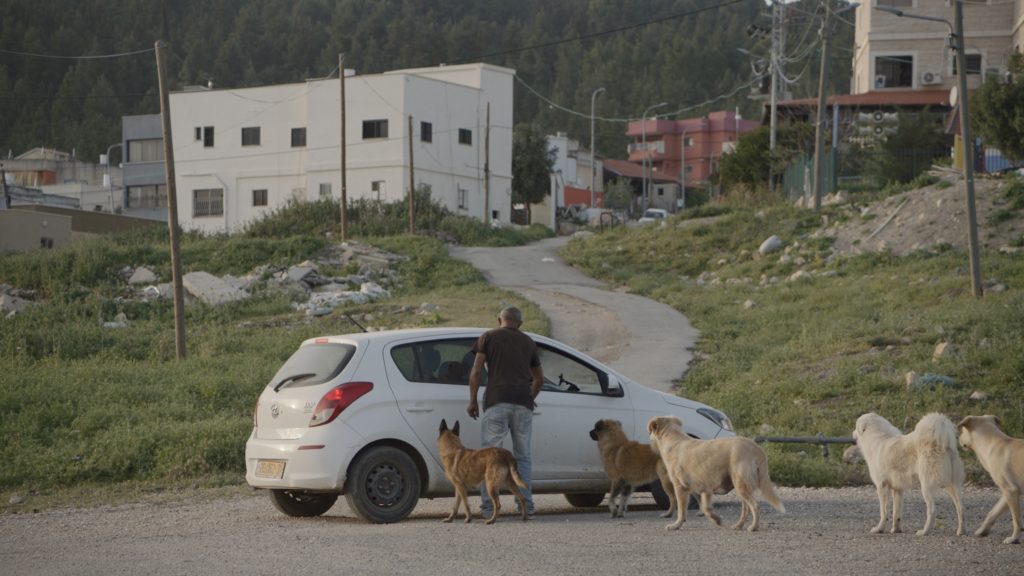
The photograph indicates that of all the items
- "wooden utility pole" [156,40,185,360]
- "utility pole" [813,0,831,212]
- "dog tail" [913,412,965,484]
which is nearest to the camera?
"dog tail" [913,412,965,484]

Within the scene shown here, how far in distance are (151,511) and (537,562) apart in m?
5.67

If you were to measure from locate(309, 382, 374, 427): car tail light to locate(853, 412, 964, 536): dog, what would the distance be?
13.3ft

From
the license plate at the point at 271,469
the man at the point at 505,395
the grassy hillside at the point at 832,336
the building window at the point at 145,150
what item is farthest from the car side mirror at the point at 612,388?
the building window at the point at 145,150

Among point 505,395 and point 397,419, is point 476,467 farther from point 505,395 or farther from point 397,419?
point 397,419

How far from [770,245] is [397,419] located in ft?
83.7

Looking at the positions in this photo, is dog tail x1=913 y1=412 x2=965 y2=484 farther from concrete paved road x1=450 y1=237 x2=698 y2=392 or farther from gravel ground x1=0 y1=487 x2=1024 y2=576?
concrete paved road x1=450 y1=237 x2=698 y2=392

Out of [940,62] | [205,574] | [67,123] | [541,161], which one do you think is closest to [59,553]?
[205,574]

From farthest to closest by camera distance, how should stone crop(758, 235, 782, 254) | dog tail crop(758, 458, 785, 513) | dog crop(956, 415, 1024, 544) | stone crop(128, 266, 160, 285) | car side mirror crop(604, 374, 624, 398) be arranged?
stone crop(128, 266, 160, 285), stone crop(758, 235, 782, 254), car side mirror crop(604, 374, 624, 398), dog tail crop(758, 458, 785, 513), dog crop(956, 415, 1024, 544)

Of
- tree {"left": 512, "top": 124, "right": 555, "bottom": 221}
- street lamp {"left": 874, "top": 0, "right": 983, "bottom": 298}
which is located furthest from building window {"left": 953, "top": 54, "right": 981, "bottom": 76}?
street lamp {"left": 874, "top": 0, "right": 983, "bottom": 298}

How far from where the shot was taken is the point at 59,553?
372 inches

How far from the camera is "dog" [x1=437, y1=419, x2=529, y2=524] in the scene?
10.3 metres

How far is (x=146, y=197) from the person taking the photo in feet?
273

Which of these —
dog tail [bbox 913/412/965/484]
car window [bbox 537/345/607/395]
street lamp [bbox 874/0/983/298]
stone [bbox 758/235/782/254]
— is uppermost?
street lamp [bbox 874/0/983/298]

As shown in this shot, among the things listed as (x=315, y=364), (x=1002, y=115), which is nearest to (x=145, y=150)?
(x=1002, y=115)
